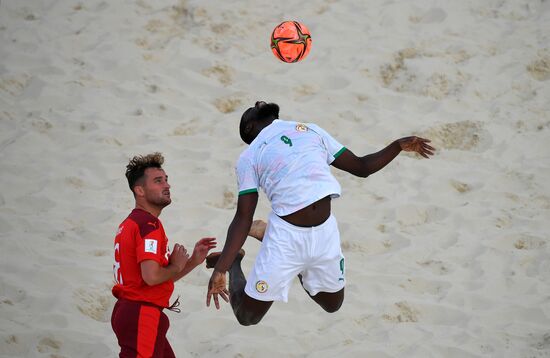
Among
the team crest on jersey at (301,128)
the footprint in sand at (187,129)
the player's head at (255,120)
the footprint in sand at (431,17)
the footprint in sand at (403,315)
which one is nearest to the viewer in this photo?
the team crest on jersey at (301,128)

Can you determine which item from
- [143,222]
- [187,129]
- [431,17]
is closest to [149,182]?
[143,222]

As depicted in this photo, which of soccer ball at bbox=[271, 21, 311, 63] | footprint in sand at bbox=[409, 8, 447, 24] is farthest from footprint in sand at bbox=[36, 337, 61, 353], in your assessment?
footprint in sand at bbox=[409, 8, 447, 24]

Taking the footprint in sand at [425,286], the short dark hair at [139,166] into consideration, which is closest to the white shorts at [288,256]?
the short dark hair at [139,166]

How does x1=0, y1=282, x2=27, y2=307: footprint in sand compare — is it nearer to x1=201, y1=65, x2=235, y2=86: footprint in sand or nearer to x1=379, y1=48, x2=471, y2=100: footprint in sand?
x1=201, y1=65, x2=235, y2=86: footprint in sand

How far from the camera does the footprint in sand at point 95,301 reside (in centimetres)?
595

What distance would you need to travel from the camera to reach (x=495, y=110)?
816cm

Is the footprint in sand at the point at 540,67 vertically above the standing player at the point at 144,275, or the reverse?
the footprint in sand at the point at 540,67

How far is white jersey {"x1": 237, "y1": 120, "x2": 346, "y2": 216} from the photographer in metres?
4.63

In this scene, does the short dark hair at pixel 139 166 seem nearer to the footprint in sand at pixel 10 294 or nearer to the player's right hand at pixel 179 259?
the player's right hand at pixel 179 259

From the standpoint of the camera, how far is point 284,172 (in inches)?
182

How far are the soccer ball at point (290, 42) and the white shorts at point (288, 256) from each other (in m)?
1.56

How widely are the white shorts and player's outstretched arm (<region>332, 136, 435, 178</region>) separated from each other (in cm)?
37

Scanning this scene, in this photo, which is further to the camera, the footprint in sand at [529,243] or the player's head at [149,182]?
the footprint in sand at [529,243]

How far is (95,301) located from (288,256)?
6.42 ft
